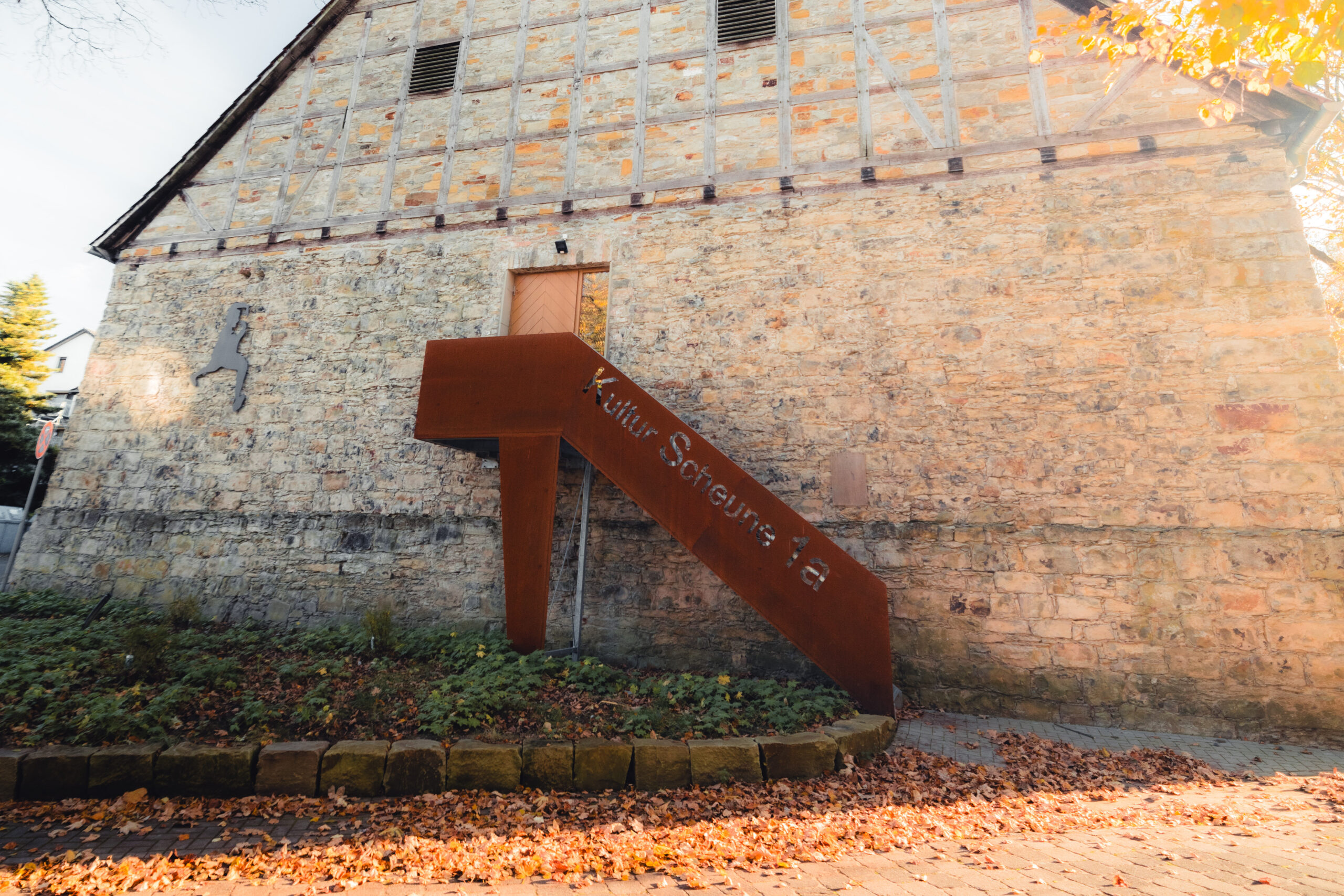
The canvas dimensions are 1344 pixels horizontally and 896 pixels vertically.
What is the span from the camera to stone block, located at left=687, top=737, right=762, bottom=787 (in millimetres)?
3361

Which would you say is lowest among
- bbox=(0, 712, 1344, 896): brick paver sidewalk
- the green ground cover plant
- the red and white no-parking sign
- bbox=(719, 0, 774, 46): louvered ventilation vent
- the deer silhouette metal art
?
bbox=(0, 712, 1344, 896): brick paver sidewalk

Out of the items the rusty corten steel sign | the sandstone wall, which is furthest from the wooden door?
the rusty corten steel sign

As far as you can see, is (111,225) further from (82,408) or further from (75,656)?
(75,656)

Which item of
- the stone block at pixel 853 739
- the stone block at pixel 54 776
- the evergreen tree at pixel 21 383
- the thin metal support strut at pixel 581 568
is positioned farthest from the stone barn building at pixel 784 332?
the evergreen tree at pixel 21 383

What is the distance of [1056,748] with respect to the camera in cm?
411

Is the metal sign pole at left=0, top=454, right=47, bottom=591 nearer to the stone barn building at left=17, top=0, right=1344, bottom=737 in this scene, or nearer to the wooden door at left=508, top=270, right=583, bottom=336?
the stone barn building at left=17, top=0, right=1344, bottom=737

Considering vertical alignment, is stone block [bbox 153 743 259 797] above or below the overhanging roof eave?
below

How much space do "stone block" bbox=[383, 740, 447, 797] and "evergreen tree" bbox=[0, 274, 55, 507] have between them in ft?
42.6

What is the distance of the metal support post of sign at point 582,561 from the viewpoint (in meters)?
5.41

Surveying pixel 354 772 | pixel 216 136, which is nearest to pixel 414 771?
pixel 354 772

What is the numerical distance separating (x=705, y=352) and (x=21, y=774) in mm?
5632

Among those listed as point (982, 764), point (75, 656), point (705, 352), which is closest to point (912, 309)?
point (705, 352)

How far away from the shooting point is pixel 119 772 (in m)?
3.12

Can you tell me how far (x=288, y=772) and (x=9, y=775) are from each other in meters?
1.40
